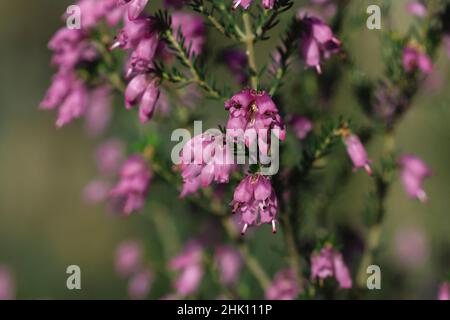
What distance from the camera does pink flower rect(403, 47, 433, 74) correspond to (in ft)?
9.91

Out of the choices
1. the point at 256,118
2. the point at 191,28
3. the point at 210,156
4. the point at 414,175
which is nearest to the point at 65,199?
the point at 191,28

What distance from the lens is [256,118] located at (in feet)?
7.19

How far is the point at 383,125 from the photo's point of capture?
3258mm

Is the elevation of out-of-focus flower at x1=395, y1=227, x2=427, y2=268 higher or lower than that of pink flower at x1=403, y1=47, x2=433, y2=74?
lower

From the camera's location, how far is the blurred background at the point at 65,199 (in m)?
5.35

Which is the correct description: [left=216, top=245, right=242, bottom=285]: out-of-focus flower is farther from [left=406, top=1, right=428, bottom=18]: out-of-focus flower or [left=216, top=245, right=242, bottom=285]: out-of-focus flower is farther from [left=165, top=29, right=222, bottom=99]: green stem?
[left=406, top=1, right=428, bottom=18]: out-of-focus flower

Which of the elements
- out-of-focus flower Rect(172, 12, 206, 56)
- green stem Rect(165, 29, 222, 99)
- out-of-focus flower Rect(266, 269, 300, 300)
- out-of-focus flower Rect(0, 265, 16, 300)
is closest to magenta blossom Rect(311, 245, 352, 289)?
out-of-focus flower Rect(266, 269, 300, 300)

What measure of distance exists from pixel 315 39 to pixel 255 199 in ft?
2.27

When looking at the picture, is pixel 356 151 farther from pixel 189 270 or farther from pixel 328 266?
pixel 189 270

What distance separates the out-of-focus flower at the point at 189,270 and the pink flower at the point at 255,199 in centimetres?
112

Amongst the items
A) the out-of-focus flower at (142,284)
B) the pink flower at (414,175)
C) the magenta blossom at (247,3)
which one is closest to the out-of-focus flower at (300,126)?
the pink flower at (414,175)

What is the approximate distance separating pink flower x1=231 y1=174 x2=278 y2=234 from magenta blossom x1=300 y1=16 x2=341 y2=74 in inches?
22.3

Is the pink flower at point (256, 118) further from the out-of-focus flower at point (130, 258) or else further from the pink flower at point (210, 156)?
the out-of-focus flower at point (130, 258)

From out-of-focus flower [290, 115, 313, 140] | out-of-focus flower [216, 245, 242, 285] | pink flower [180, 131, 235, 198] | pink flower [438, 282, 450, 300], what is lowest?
Result: pink flower [438, 282, 450, 300]
